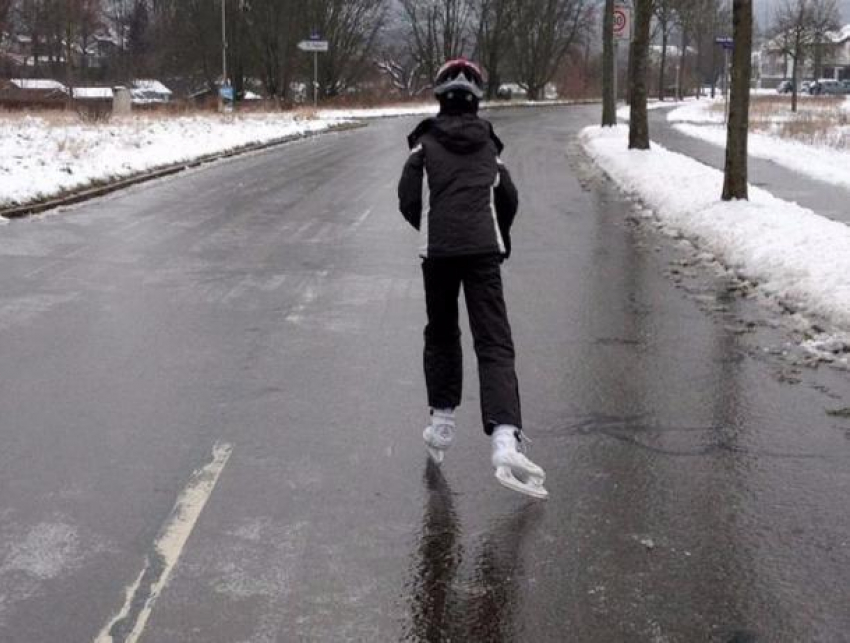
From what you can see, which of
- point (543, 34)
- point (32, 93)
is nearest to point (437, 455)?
point (32, 93)

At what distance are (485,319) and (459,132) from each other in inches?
33.4

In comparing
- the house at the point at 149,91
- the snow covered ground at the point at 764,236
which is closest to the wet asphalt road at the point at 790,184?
the snow covered ground at the point at 764,236

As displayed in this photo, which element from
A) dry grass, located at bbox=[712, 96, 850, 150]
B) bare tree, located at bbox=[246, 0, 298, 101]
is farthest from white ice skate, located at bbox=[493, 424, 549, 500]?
bare tree, located at bbox=[246, 0, 298, 101]

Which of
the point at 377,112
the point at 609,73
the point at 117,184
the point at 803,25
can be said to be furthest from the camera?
the point at 377,112

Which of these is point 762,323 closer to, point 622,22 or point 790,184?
point 790,184

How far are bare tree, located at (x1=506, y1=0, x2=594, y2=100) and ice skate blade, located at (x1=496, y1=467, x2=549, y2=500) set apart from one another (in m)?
82.0

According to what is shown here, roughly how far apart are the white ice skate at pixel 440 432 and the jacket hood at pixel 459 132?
124cm

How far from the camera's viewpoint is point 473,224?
14.8 ft

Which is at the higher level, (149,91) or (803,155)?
(149,91)

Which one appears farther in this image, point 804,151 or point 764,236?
point 804,151

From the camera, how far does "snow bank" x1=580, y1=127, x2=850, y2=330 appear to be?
8.55m

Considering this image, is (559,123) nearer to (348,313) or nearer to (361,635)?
(348,313)

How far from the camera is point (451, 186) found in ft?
14.8

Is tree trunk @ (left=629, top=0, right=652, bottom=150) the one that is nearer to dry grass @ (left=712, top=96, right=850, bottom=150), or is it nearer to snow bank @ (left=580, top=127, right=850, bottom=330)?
snow bank @ (left=580, top=127, right=850, bottom=330)
